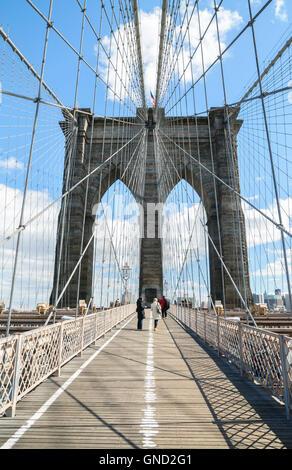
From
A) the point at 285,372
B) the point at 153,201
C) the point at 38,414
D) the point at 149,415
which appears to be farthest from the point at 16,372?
Result: the point at 153,201

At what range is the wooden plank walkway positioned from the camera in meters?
2.28

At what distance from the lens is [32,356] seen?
11.1 feet

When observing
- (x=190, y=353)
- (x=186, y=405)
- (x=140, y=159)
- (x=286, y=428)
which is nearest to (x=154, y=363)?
(x=190, y=353)

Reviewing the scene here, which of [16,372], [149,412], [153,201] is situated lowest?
[149,412]

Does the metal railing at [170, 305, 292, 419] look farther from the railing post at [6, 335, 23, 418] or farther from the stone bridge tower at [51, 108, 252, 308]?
the stone bridge tower at [51, 108, 252, 308]

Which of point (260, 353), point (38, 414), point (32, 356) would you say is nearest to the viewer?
point (38, 414)

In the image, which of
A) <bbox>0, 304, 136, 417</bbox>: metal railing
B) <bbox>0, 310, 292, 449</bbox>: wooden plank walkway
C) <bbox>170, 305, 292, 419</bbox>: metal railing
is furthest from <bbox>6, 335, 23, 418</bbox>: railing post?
<bbox>170, 305, 292, 419</bbox>: metal railing

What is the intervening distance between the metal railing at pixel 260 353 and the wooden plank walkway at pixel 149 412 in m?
0.17

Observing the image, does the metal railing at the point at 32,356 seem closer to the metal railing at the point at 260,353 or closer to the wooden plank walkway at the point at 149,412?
the wooden plank walkway at the point at 149,412

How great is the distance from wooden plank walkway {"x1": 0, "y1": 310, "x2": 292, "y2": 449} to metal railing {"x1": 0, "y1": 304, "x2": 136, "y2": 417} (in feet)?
0.44

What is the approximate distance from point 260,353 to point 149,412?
1545 millimetres

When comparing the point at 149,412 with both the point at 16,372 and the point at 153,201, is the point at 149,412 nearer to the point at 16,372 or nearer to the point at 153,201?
the point at 16,372

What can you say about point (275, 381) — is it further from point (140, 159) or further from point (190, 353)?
point (140, 159)

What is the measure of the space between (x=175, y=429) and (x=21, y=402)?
5.46ft
